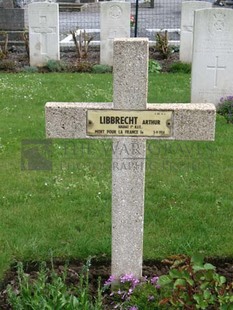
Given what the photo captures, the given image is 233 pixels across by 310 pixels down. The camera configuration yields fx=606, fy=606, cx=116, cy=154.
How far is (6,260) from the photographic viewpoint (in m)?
4.02

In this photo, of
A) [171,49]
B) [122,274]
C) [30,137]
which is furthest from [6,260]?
[171,49]

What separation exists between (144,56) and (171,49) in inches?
400

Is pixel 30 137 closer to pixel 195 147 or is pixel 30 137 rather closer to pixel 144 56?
pixel 195 147

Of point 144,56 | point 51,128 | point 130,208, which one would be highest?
point 144,56

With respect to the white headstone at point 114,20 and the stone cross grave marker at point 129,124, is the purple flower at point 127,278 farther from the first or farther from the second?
the white headstone at point 114,20

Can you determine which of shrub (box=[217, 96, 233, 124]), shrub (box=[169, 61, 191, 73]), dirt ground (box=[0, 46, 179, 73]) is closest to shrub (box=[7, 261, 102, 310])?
shrub (box=[217, 96, 233, 124])

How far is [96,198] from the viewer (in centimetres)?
511

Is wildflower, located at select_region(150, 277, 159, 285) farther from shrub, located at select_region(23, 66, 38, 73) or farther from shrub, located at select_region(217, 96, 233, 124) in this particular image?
shrub, located at select_region(23, 66, 38, 73)

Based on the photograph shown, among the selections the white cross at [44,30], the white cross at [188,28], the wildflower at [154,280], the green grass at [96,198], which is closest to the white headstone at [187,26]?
the white cross at [188,28]

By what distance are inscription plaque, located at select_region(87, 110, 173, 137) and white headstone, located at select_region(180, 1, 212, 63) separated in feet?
29.3

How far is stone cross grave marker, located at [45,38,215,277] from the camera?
3303 mm

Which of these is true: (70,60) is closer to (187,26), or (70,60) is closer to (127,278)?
(187,26)

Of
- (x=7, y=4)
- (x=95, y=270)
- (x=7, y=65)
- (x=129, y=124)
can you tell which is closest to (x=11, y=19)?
(x=7, y=65)

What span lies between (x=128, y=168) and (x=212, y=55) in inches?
208
